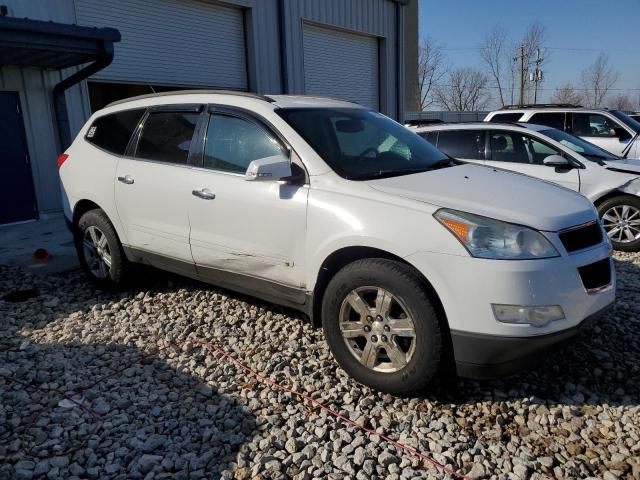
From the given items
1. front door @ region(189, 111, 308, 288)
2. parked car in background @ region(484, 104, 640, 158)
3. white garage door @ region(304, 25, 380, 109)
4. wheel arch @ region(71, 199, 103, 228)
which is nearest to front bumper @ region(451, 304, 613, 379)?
front door @ region(189, 111, 308, 288)

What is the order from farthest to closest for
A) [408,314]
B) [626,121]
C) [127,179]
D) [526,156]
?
[626,121]
[526,156]
[127,179]
[408,314]

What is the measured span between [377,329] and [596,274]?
1.32m

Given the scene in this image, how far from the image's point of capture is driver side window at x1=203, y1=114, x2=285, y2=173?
153 inches

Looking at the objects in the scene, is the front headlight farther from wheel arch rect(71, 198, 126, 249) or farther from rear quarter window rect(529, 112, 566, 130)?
rear quarter window rect(529, 112, 566, 130)

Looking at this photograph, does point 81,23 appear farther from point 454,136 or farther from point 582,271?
point 582,271

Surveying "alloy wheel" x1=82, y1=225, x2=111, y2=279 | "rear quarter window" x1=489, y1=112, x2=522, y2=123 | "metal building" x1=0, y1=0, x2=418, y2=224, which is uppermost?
"metal building" x1=0, y1=0, x2=418, y2=224

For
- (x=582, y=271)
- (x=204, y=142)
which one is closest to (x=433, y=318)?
(x=582, y=271)

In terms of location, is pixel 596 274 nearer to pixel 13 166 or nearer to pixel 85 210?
pixel 85 210

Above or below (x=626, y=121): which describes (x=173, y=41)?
above

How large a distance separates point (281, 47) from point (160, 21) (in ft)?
10.2

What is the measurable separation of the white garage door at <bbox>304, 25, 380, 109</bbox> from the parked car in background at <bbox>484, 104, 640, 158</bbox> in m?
4.75

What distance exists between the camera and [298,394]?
11.0 feet

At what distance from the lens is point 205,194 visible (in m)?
4.04

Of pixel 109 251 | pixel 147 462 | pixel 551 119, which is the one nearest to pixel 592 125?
pixel 551 119
